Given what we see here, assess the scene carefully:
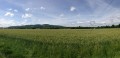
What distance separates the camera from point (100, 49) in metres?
13.8

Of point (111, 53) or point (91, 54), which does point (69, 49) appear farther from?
point (111, 53)

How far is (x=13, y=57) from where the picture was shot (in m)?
13.3

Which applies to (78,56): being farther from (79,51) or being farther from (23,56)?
(23,56)

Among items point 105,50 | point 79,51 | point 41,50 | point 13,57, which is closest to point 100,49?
point 105,50

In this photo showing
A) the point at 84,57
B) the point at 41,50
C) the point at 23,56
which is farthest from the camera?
the point at 41,50

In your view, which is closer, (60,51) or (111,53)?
(111,53)

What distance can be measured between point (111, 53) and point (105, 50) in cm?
82

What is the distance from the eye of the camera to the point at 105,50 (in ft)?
45.2

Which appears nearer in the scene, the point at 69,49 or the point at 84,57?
the point at 84,57

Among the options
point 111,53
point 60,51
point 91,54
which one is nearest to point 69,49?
point 60,51

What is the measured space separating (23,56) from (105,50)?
195 inches

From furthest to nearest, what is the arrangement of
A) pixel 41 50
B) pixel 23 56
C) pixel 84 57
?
pixel 41 50 → pixel 23 56 → pixel 84 57

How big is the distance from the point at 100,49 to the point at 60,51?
8.02 ft

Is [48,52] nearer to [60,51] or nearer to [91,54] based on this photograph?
[60,51]
